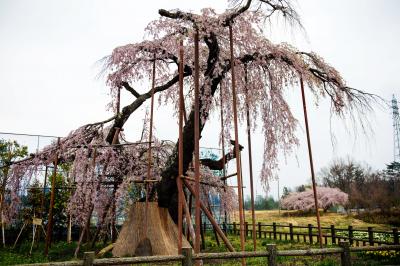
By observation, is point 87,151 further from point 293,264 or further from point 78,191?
point 293,264

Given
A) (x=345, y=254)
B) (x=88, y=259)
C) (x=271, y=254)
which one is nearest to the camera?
(x=88, y=259)

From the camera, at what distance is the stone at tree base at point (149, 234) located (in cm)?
916

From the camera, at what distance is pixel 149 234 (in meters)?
9.37

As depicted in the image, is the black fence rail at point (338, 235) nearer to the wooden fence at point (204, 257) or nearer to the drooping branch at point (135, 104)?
the wooden fence at point (204, 257)

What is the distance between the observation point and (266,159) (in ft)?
28.2

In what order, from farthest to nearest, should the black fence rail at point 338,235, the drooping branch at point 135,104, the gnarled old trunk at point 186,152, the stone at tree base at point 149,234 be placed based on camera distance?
the drooping branch at point 135,104
the black fence rail at point 338,235
the gnarled old trunk at point 186,152
the stone at tree base at point 149,234

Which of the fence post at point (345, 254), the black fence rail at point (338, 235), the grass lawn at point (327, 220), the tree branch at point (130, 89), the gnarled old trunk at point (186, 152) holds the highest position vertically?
the tree branch at point (130, 89)

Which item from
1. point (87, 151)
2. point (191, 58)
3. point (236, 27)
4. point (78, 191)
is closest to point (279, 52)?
point (236, 27)

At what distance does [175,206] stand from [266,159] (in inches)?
158

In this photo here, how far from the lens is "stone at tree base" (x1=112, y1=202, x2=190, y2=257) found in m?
9.16

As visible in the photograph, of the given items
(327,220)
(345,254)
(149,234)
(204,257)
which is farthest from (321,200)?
(204,257)

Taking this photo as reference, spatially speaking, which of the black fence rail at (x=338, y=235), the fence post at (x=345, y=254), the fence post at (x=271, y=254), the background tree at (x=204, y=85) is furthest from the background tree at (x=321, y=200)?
the fence post at (x=271, y=254)

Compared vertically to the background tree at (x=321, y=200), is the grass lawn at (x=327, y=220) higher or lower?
lower

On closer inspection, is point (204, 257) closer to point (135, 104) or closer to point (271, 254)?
point (271, 254)
